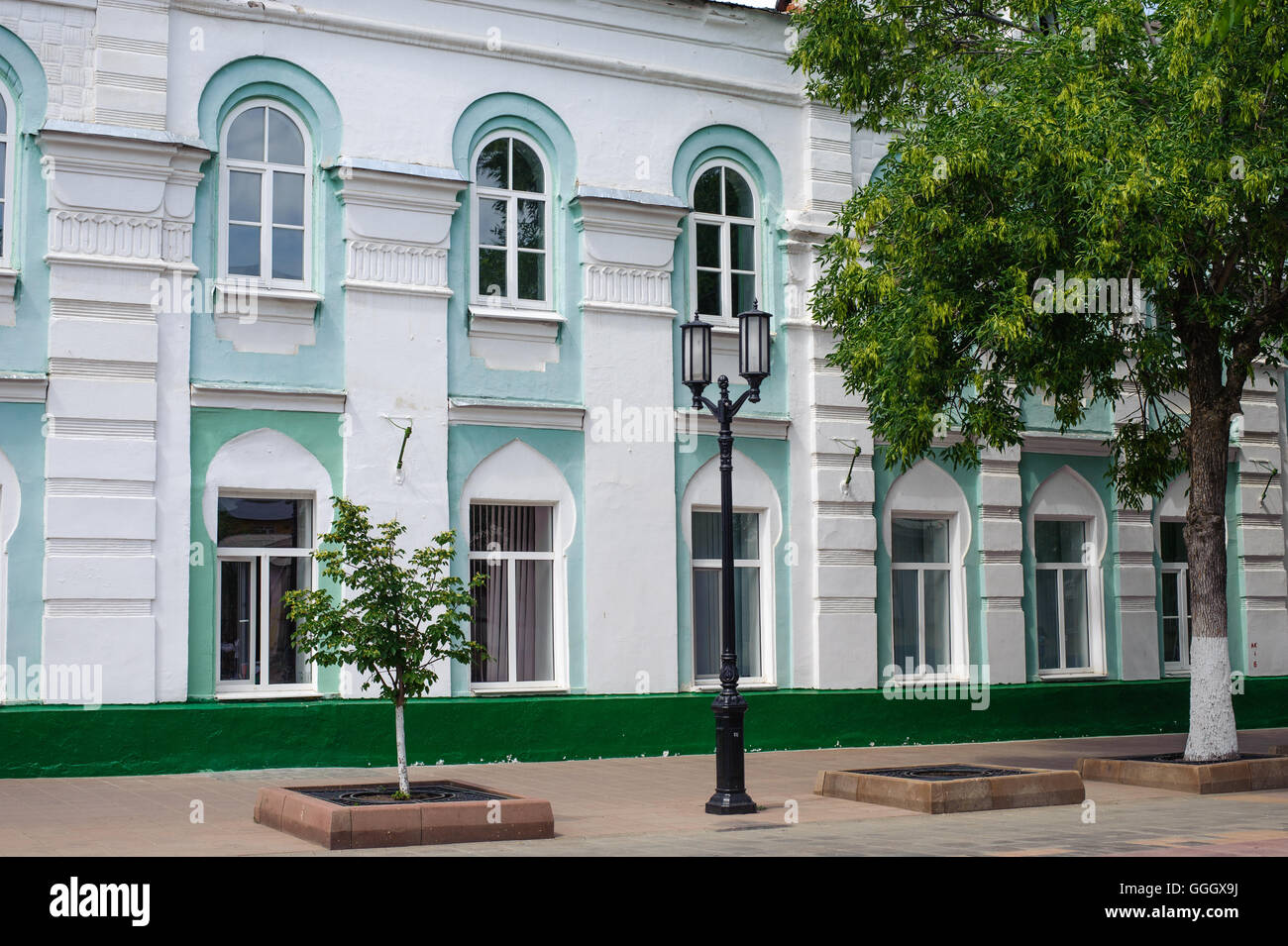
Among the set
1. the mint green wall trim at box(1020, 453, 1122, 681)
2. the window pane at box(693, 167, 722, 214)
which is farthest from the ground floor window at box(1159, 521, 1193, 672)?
the window pane at box(693, 167, 722, 214)

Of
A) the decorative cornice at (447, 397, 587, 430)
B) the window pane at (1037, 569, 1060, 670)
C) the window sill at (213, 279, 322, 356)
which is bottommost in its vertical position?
the window pane at (1037, 569, 1060, 670)

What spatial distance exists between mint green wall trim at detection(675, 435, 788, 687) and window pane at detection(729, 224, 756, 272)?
228 cm

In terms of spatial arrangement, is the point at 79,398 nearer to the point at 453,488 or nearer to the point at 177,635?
Result: the point at 177,635

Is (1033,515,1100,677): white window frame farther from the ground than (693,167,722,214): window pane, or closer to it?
closer to it

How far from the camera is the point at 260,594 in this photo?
57.4 feet

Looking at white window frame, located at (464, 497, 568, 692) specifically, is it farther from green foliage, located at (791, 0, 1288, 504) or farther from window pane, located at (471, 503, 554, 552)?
green foliage, located at (791, 0, 1288, 504)

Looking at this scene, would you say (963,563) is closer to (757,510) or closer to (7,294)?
(757,510)

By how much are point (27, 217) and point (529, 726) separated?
810 centimetres

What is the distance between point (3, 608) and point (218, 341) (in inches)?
147

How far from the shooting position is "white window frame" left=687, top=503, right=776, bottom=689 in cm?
2000

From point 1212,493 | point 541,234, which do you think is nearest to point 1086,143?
point 1212,493

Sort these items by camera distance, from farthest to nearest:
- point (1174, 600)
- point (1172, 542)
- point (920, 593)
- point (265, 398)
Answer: point (1172, 542) < point (1174, 600) < point (920, 593) < point (265, 398)

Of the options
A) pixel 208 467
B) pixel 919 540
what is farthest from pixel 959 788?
pixel 208 467

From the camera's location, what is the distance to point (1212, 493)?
16469mm
